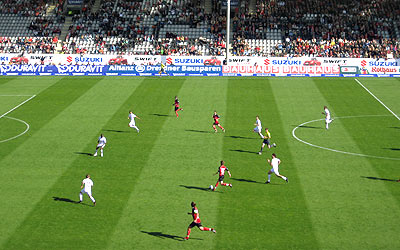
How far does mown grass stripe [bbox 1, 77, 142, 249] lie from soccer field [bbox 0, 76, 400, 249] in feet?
0.28

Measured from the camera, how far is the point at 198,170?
3152 cm

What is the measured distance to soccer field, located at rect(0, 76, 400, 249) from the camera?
23.9 meters

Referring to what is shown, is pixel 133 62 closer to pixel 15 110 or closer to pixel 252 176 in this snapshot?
pixel 15 110

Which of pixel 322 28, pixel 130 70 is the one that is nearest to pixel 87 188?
pixel 130 70

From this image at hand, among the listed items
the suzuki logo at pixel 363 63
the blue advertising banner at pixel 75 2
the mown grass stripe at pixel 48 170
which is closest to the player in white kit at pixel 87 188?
the mown grass stripe at pixel 48 170

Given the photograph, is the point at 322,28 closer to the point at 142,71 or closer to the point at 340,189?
the point at 142,71

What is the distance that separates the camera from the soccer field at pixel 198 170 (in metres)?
23.9

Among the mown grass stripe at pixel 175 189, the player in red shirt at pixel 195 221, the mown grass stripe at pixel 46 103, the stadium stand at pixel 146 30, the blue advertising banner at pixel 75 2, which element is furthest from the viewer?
the blue advertising banner at pixel 75 2

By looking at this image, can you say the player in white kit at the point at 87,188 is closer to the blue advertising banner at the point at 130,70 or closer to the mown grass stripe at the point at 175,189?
the mown grass stripe at the point at 175,189

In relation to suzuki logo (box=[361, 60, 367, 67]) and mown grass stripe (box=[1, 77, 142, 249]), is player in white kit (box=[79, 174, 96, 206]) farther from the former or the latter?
suzuki logo (box=[361, 60, 367, 67])

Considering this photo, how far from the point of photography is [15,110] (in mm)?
46469

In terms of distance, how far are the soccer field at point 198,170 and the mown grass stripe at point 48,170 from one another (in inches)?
3.4

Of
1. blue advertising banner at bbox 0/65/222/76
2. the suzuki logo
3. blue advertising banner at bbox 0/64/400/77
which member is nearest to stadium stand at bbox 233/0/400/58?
the suzuki logo

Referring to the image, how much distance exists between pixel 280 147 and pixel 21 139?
16.7m
